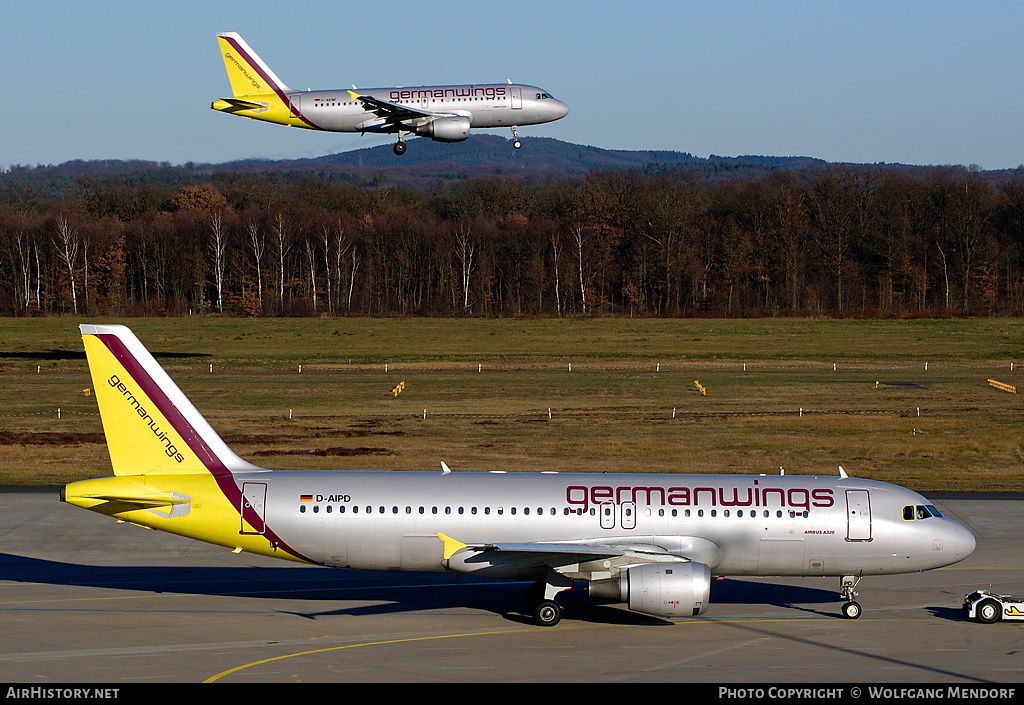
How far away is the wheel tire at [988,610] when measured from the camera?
1097 inches

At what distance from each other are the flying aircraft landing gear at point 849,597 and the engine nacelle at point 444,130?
90.8ft

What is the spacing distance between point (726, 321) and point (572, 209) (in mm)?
50039

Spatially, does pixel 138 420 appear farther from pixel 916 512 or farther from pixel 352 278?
pixel 352 278

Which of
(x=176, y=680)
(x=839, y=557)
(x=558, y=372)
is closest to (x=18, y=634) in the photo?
(x=176, y=680)

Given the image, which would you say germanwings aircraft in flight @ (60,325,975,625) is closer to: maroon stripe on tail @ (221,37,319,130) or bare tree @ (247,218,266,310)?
maroon stripe on tail @ (221,37,319,130)

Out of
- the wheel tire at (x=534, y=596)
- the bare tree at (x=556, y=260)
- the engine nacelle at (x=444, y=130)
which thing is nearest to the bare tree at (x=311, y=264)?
the bare tree at (x=556, y=260)

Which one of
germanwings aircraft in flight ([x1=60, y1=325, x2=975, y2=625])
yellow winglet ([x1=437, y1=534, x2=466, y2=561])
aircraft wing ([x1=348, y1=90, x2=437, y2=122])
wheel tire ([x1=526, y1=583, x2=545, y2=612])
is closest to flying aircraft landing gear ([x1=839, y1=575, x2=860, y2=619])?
germanwings aircraft in flight ([x1=60, y1=325, x2=975, y2=625])

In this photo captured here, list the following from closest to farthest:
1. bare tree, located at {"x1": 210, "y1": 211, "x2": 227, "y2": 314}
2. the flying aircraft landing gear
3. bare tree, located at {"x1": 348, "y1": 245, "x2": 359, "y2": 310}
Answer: the flying aircraft landing gear < bare tree, located at {"x1": 210, "y1": 211, "x2": 227, "y2": 314} < bare tree, located at {"x1": 348, "y1": 245, "x2": 359, "y2": 310}

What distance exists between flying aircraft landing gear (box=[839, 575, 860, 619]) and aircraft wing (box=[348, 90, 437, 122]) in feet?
94.4

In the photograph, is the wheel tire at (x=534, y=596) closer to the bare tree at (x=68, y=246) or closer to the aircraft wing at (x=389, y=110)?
the aircraft wing at (x=389, y=110)

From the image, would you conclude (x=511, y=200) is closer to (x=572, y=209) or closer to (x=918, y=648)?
(x=572, y=209)

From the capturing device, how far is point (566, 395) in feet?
251

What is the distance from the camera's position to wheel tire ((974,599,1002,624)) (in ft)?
91.4

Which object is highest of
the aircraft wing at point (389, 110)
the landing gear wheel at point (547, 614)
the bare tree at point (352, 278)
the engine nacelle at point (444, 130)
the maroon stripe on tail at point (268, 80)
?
the maroon stripe on tail at point (268, 80)
